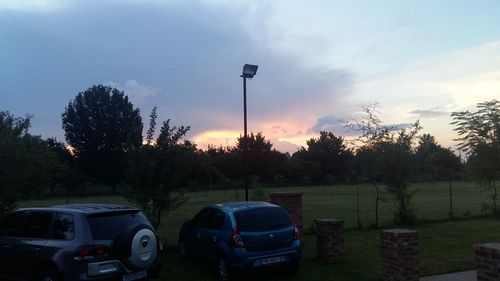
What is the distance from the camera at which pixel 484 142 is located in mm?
22953

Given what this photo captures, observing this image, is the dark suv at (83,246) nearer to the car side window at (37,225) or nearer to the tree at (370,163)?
the car side window at (37,225)

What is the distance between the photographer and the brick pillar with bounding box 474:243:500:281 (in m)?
6.22

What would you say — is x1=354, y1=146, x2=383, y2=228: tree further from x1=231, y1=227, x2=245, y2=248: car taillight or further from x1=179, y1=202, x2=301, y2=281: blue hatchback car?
x1=231, y1=227, x2=245, y2=248: car taillight

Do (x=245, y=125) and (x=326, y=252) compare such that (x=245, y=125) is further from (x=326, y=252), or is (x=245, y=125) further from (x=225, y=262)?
(x=225, y=262)

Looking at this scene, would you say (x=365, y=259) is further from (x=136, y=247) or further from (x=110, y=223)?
(x=110, y=223)

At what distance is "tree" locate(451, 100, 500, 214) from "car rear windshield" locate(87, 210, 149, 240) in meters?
18.5

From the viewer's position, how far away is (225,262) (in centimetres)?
988

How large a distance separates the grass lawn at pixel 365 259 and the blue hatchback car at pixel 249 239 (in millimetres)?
620

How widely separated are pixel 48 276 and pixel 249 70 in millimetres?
8880

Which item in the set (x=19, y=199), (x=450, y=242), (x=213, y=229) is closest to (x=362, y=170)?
(x=450, y=242)

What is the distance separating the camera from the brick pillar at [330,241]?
455 inches

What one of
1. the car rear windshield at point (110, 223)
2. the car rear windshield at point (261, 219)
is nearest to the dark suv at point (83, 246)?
the car rear windshield at point (110, 223)

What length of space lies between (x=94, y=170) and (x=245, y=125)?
2486 inches

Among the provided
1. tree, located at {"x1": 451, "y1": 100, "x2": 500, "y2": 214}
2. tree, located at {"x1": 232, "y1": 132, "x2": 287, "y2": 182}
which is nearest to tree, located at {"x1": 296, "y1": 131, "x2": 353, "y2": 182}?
tree, located at {"x1": 232, "y1": 132, "x2": 287, "y2": 182}
